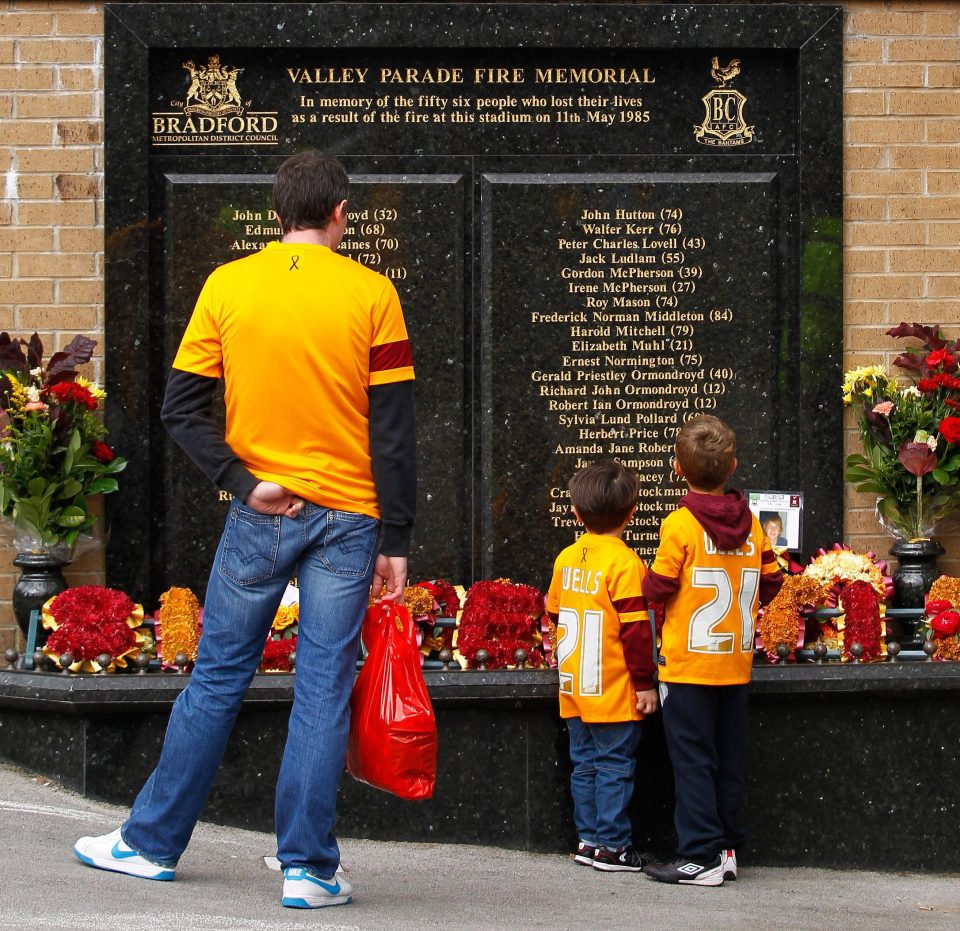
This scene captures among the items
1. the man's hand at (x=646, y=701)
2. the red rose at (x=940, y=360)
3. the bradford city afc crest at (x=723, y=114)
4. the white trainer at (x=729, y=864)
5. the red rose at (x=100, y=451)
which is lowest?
the white trainer at (x=729, y=864)

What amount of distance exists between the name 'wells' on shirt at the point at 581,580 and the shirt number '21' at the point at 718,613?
0.31 metres

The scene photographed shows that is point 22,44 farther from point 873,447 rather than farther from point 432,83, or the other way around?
point 873,447

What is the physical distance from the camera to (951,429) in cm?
544

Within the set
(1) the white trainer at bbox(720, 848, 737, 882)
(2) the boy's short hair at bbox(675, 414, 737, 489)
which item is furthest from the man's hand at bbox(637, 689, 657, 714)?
(2) the boy's short hair at bbox(675, 414, 737, 489)

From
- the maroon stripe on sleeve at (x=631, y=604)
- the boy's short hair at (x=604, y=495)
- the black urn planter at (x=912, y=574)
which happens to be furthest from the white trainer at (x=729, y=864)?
the black urn planter at (x=912, y=574)

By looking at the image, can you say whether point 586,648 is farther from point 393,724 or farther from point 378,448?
point 378,448

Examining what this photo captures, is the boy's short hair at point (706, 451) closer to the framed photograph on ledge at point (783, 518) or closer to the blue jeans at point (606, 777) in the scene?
the blue jeans at point (606, 777)

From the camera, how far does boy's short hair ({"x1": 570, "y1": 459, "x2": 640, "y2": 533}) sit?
4.55m

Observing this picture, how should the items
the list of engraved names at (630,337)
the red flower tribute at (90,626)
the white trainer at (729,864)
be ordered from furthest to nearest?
the list of engraved names at (630,337)
the red flower tribute at (90,626)
the white trainer at (729,864)

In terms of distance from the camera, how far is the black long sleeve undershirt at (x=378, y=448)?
3637mm

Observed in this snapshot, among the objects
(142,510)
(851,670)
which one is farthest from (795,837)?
(142,510)

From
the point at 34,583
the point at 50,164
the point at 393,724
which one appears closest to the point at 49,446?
the point at 34,583

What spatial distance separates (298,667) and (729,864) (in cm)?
170

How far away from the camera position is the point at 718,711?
4.55 metres
